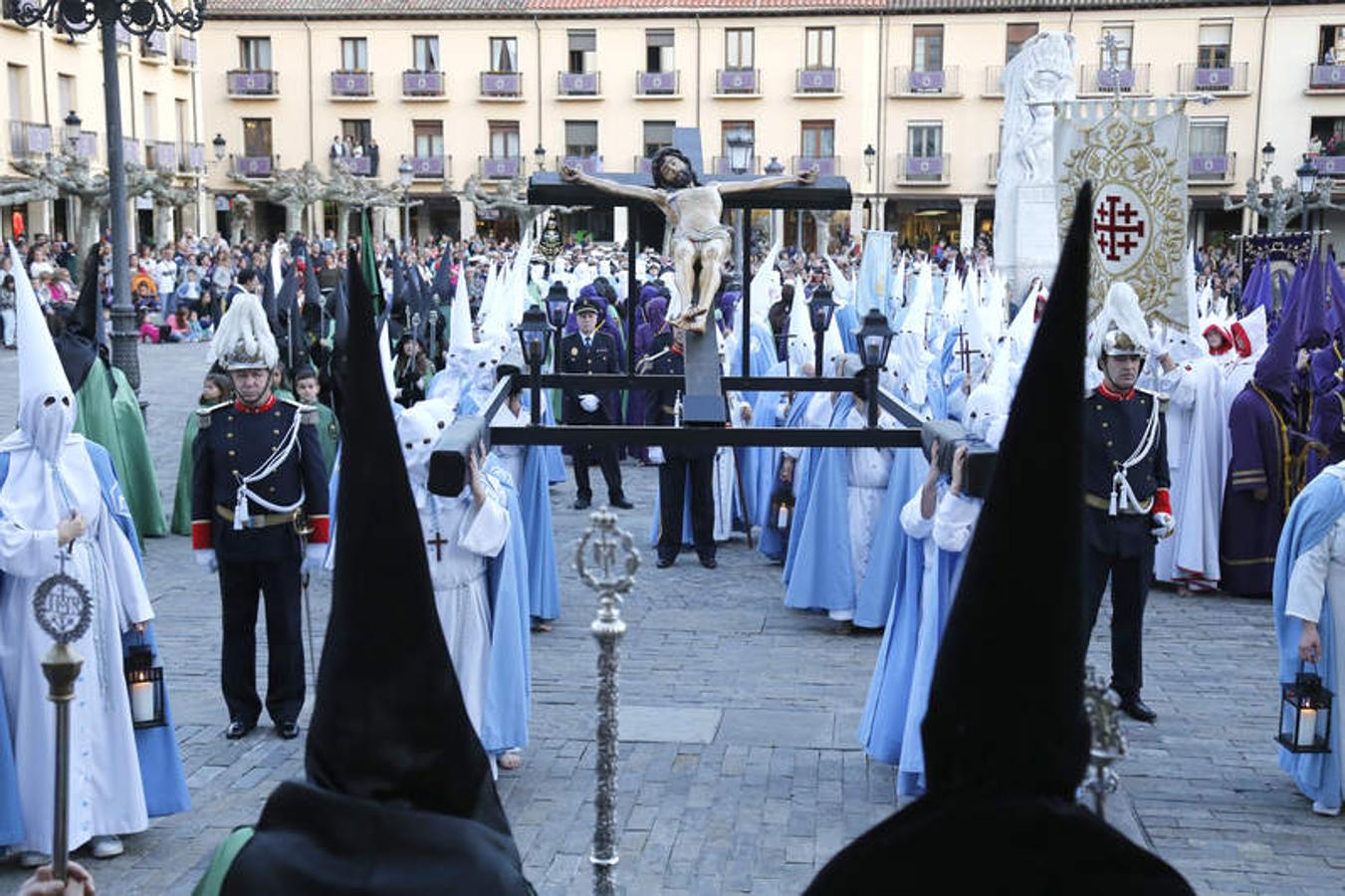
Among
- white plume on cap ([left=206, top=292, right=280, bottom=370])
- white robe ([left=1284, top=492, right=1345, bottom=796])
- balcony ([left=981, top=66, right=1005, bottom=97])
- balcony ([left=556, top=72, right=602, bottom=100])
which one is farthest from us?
balcony ([left=556, top=72, right=602, bottom=100])

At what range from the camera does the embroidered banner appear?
9406 mm

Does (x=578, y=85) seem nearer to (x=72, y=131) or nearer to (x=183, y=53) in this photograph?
(x=183, y=53)

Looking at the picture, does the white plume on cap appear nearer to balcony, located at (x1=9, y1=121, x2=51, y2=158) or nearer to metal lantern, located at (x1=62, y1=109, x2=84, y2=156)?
metal lantern, located at (x1=62, y1=109, x2=84, y2=156)

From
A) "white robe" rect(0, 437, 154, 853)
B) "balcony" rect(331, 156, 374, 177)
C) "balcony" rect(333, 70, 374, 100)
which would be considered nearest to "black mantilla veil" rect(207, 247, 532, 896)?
"white robe" rect(0, 437, 154, 853)

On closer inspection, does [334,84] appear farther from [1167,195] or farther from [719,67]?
[1167,195]

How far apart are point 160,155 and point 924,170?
25253 mm

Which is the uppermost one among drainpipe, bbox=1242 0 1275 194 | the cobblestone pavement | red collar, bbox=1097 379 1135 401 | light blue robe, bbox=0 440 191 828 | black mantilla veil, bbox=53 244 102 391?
drainpipe, bbox=1242 0 1275 194

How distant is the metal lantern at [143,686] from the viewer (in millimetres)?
5828

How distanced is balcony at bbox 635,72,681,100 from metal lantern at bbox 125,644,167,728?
1796 inches

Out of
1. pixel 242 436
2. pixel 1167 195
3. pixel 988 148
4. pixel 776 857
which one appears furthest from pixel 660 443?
pixel 988 148

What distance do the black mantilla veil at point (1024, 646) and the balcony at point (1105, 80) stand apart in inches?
1860

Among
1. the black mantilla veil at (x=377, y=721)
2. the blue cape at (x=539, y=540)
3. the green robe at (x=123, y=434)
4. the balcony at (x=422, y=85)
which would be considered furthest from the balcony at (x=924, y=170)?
the black mantilla veil at (x=377, y=721)

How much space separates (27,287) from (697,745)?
3790mm

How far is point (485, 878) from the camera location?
7.02 feet
